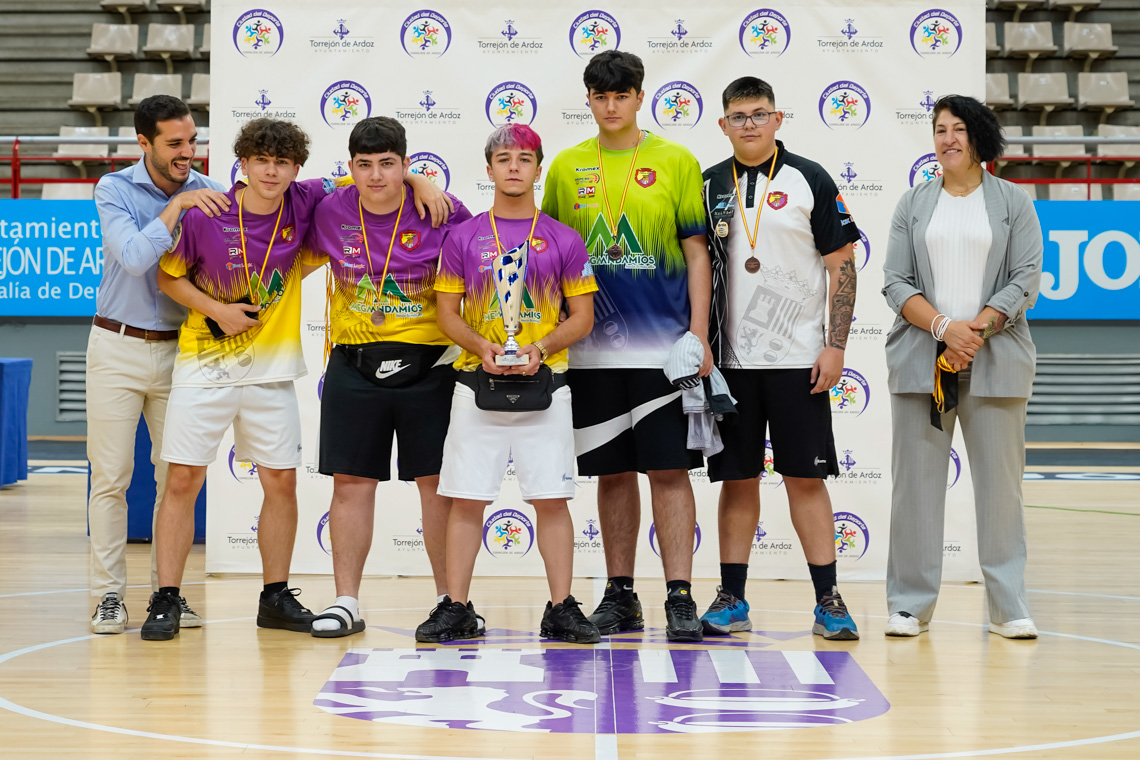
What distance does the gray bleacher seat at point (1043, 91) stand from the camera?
510 inches

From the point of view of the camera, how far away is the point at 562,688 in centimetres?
310

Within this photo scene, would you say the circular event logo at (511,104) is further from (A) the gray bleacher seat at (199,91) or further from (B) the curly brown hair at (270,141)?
(A) the gray bleacher seat at (199,91)

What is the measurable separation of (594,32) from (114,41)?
33.5 ft

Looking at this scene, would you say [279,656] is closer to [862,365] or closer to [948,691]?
[948,691]

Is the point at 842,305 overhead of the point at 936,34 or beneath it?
beneath

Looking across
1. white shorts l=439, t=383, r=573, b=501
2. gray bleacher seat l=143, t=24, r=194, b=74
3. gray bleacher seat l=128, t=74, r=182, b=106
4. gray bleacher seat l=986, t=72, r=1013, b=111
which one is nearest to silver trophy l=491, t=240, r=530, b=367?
white shorts l=439, t=383, r=573, b=501

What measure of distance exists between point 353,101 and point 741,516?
8.73 ft

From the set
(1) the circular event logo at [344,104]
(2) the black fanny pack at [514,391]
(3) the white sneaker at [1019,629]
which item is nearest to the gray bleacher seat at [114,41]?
(1) the circular event logo at [344,104]

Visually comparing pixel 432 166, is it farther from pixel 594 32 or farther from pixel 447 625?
pixel 447 625

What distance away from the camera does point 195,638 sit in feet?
12.4

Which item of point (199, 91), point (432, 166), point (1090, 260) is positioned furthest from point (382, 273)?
point (199, 91)

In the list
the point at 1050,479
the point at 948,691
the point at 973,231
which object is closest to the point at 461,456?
the point at 948,691

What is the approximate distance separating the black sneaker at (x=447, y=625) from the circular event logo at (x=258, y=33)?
2810 mm

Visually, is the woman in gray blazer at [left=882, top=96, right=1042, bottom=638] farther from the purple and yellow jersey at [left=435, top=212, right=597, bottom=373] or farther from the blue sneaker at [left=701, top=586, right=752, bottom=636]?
the purple and yellow jersey at [left=435, top=212, right=597, bottom=373]
